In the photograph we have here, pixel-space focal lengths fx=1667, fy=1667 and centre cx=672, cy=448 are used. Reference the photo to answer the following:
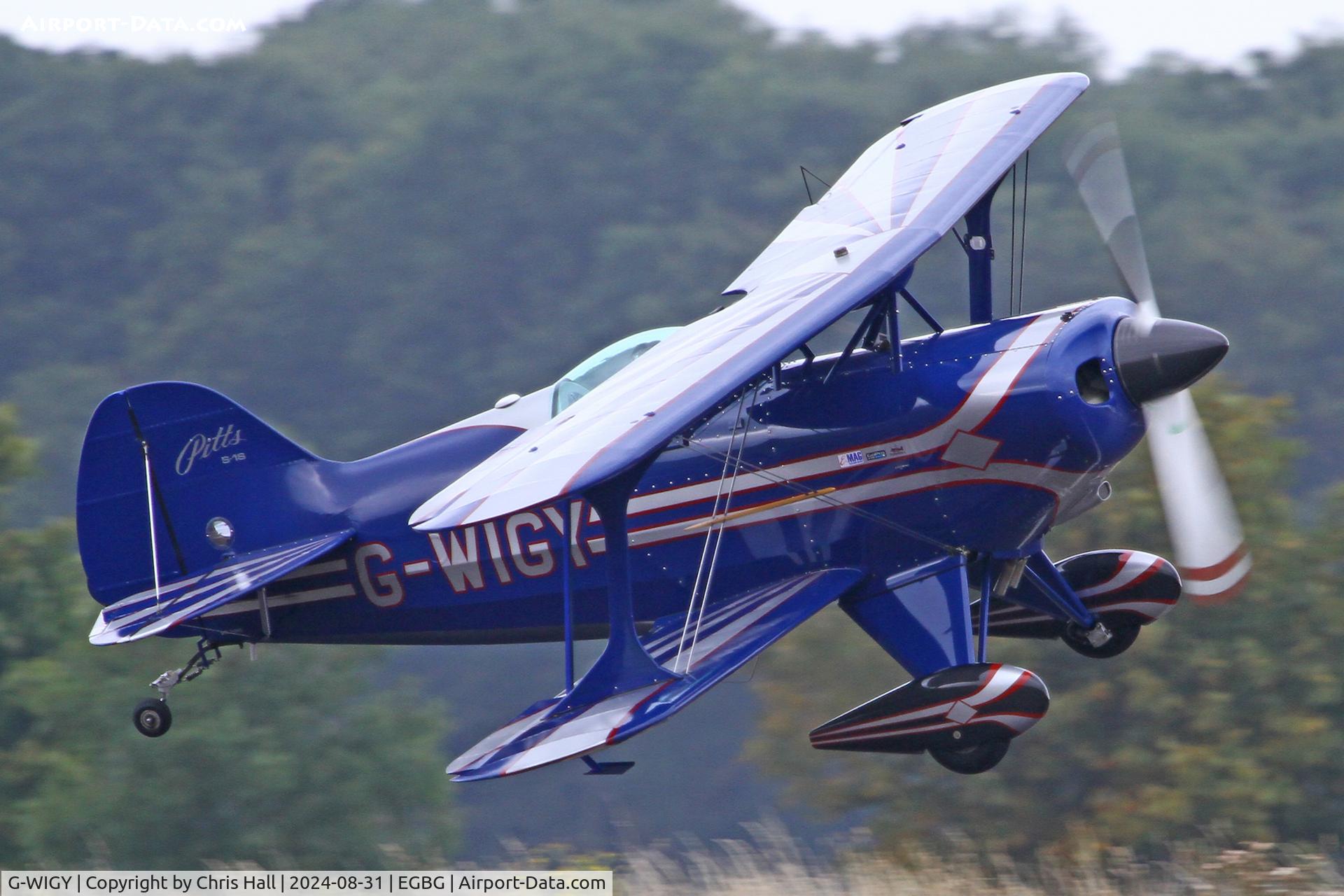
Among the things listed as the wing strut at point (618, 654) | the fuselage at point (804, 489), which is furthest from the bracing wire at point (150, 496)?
the wing strut at point (618, 654)

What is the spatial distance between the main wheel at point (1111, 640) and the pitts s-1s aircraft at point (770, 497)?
2cm

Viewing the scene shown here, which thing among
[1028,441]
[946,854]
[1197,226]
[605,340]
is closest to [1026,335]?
[1028,441]

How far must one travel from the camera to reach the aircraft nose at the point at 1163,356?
7902 mm

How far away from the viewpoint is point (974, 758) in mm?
8258

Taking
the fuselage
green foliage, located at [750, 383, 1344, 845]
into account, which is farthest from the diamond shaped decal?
green foliage, located at [750, 383, 1344, 845]

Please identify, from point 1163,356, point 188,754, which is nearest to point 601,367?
point 1163,356

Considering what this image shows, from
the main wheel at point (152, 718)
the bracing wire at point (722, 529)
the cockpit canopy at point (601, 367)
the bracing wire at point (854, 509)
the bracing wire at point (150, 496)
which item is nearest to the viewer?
the bracing wire at point (722, 529)

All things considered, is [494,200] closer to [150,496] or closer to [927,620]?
[150,496]

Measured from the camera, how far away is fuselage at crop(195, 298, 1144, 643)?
8.10m

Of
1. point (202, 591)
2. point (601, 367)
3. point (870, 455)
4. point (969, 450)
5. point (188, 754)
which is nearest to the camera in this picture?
point (969, 450)

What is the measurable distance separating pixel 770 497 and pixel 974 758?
5.44 ft

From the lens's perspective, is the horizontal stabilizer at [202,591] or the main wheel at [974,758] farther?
the horizontal stabilizer at [202,591]

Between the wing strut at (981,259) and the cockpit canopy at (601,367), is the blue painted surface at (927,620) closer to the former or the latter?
the wing strut at (981,259)

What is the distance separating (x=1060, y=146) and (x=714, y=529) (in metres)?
48.1
